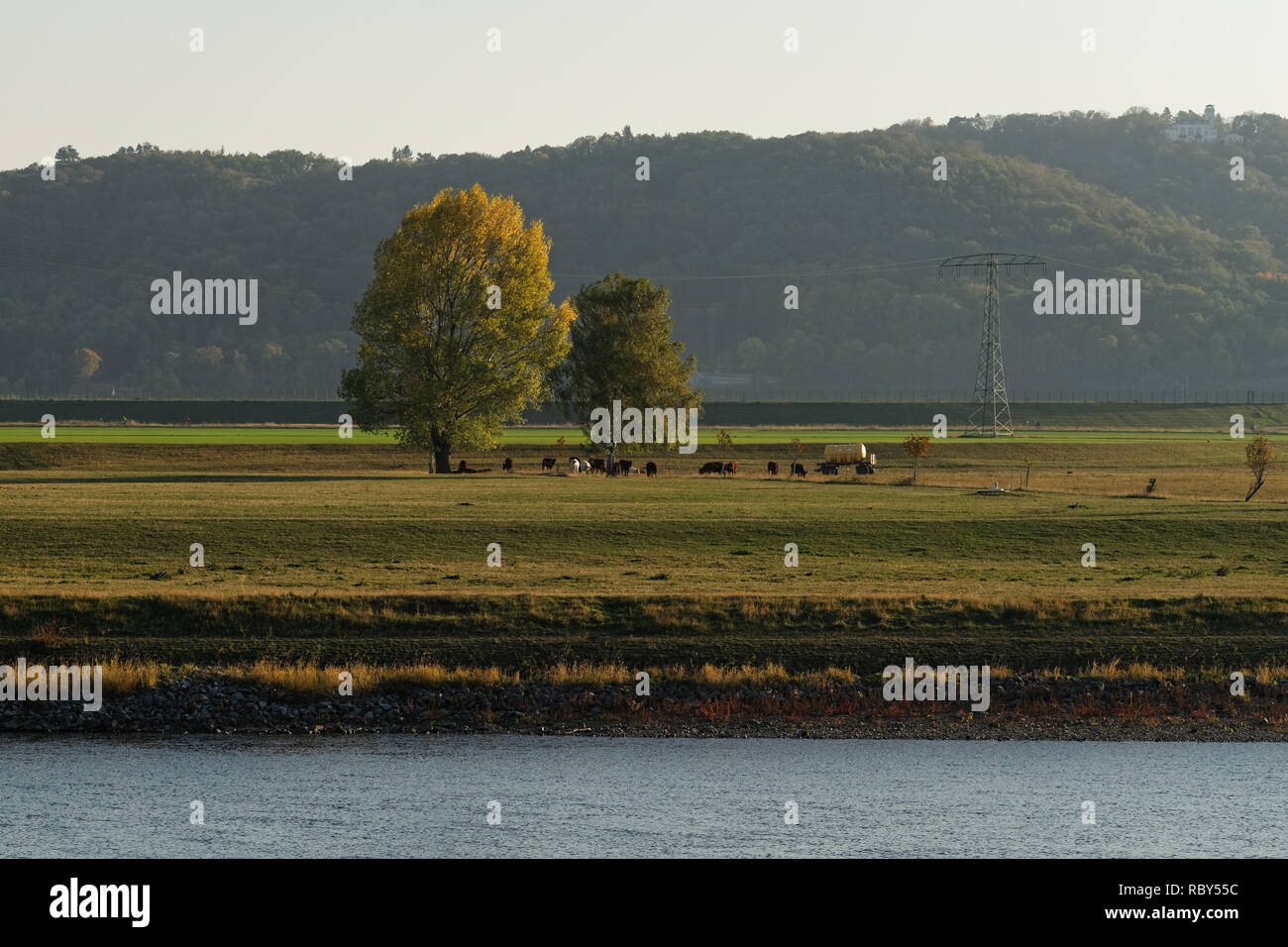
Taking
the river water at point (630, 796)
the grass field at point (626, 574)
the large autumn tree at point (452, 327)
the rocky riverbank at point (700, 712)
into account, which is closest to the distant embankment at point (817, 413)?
the large autumn tree at point (452, 327)

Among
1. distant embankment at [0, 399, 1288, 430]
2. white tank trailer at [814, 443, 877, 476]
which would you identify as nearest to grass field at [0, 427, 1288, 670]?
white tank trailer at [814, 443, 877, 476]

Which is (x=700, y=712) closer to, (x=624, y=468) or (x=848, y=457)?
(x=624, y=468)

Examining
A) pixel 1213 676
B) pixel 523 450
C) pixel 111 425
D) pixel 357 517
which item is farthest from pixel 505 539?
pixel 111 425

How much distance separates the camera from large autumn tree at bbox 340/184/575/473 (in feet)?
294

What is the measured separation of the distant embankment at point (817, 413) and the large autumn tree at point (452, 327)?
74113 mm

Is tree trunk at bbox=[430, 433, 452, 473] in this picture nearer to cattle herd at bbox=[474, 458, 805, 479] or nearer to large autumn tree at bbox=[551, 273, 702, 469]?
cattle herd at bbox=[474, 458, 805, 479]

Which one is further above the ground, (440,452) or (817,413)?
(817,413)

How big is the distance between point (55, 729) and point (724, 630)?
683 inches

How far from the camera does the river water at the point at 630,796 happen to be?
2817 centimetres

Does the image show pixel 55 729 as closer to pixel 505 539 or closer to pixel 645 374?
pixel 505 539

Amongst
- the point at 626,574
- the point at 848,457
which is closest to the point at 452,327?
the point at 848,457

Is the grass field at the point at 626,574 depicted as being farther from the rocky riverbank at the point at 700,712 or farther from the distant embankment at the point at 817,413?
the distant embankment at the point at 817,413

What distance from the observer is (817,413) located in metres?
185

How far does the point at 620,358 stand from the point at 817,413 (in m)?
86.7
